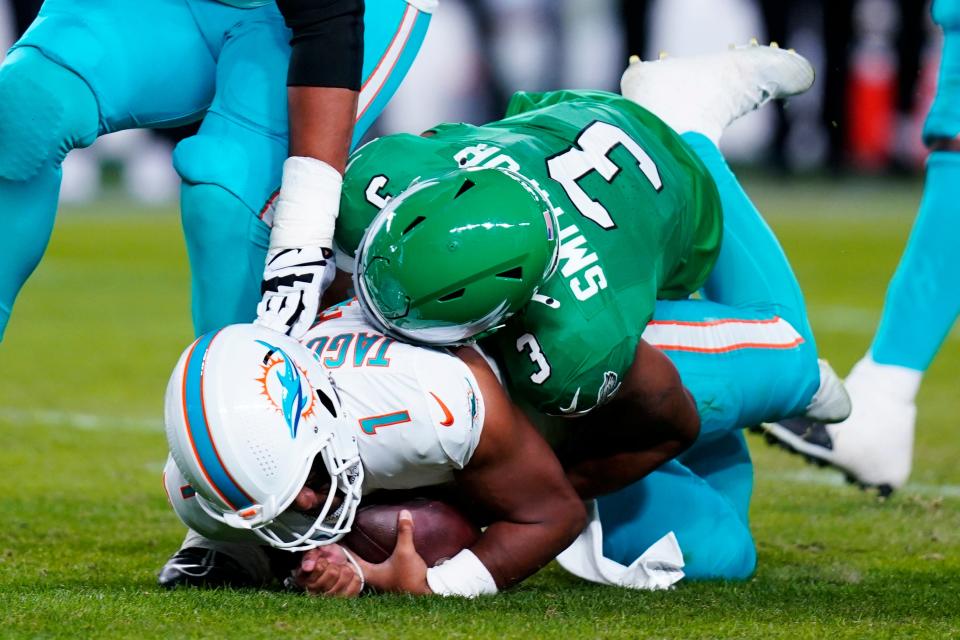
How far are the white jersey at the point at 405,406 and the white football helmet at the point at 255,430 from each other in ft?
0.14

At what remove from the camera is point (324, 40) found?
2627mm

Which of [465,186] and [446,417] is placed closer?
[446,417]

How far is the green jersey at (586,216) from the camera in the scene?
2.60 meters

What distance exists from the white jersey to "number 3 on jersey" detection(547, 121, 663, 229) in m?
0.47

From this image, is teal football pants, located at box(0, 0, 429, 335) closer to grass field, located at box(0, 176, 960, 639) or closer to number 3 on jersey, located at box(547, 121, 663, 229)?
number 3 on jersey, located at box(547, 121, 663, 229)

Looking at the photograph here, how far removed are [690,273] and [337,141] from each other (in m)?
0.96

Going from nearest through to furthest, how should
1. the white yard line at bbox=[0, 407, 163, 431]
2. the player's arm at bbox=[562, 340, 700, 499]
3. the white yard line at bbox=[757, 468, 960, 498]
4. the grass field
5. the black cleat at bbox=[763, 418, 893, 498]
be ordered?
1. the grass field
2. the player's arm at bbox=[562, 340, 700, 499]
3. the black cleat at bbox=[763, 418, 893, 498]
4. the white yard line at bbox=[757, 468, 960, 498]
5. the white yard line at bbox=[0, 407, 163, 431]

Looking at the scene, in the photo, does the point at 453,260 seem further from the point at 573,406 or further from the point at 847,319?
the point at 847,319

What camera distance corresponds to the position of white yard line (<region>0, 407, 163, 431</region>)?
4.76 meters

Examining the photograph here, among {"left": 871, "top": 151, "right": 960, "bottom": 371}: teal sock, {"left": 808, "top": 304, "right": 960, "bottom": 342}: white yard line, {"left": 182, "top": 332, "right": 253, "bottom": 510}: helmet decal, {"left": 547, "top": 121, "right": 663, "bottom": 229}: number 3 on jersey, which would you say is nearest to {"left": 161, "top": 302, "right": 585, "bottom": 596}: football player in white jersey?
{"left": 182, "top": 332, "right": 253, "bottom": 510}: helmet decal

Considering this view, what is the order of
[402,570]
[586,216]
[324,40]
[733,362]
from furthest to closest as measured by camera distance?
[733,362]
[586,216]
[324,40]
[402,570]

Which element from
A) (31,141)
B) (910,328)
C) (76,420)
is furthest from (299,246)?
(76,420)

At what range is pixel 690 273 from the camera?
3.24 metres

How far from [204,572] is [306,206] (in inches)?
27.4
